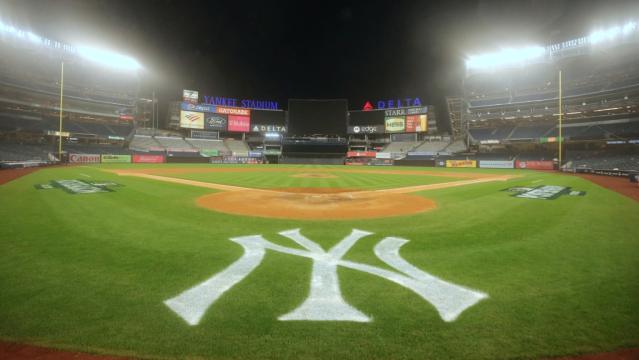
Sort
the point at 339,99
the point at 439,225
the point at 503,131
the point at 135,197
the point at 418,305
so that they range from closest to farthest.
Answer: the point at 418,305, the point at 439,225, the point at 135,197, the point at 503,131, the point at 339,99

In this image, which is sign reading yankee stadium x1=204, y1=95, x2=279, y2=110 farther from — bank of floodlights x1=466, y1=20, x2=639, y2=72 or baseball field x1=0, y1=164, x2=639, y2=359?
baseball field x1=0, y1=164, x2=639, y2=359

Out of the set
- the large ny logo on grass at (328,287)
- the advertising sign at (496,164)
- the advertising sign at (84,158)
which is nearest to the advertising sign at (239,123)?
the advertising sign at (84,158)

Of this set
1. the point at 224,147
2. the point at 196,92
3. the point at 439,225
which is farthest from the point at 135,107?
the point at 439,225

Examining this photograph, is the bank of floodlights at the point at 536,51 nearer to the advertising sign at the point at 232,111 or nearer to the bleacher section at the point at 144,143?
the advertising sign at the point at 232,111

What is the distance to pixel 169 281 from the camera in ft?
14.5

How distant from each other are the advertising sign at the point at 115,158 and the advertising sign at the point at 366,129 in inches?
1772

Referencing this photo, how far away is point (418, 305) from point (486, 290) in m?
1.13

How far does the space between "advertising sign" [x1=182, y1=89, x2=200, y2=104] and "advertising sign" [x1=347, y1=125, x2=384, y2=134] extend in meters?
33.9

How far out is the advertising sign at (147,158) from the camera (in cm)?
5003

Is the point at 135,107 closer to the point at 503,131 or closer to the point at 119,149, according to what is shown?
the point at 119,149

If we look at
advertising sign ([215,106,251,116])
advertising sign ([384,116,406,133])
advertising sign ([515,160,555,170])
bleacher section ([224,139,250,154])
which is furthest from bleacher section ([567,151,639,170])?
advertising sign ([215,106,251,116])

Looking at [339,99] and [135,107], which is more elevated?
[339,99]

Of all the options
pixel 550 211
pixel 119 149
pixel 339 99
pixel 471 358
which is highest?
pixel 339 99

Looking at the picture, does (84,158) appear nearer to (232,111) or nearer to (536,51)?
(232,111)
